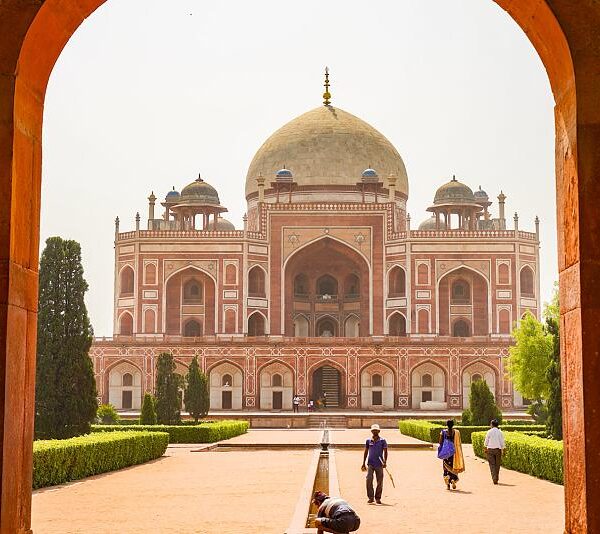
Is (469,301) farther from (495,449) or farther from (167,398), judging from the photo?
(495,449)

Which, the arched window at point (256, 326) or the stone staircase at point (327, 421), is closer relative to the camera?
the stone staircase at point (327, 421)

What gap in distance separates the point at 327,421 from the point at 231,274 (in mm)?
9943

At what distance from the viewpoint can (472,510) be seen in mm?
8383

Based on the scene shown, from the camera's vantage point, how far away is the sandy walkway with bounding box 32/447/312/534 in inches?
286

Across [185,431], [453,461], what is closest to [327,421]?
[185,431]

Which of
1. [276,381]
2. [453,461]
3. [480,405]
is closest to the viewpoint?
[453,461]

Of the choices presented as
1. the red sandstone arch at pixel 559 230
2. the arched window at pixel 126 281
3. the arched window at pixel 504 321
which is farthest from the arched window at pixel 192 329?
the red sandstone arch at pixel 559 230

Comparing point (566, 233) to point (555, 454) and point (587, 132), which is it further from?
point (555, 454)

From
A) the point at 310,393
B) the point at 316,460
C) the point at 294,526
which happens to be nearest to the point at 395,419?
the point at 310,393

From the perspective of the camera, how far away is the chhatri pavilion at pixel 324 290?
33.2 meters

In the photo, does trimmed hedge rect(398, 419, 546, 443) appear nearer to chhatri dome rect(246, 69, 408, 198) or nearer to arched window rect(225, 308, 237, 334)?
arched window rect(225, 308, 237, 334)

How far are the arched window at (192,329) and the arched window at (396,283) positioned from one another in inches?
278

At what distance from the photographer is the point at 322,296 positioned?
1570 inches

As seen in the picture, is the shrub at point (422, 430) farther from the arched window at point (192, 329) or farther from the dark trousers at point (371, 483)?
the arched window at point (192, 329)
